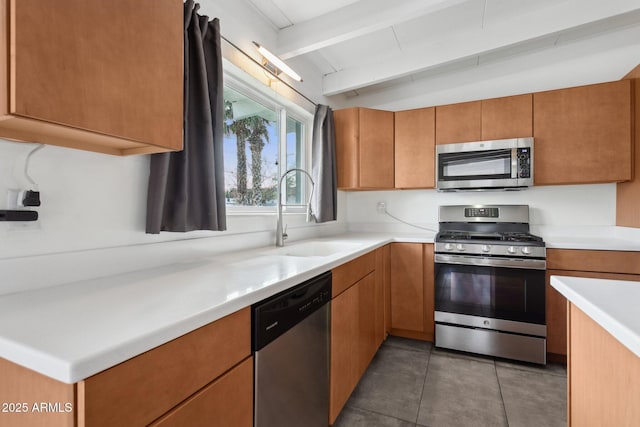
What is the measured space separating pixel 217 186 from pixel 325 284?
2.43 ft

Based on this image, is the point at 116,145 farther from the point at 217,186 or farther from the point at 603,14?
the point at 603,14

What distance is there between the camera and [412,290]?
2553mm

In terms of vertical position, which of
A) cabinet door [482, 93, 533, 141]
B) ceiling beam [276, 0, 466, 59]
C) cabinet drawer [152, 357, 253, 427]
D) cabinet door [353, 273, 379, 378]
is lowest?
cabinet door [353, 273, 379, 378]

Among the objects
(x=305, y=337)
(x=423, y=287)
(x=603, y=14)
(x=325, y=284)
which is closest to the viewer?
(x=305, y=337)

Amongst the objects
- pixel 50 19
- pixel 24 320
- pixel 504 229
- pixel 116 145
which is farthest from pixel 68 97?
pixel 504 229

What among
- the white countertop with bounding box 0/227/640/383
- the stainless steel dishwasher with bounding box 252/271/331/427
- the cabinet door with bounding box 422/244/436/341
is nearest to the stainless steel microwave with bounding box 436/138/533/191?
the cabinet door with bounding box 422/244/436/341

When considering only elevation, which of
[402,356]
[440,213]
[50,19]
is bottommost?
[402,356]

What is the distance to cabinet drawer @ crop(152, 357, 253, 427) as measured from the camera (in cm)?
67

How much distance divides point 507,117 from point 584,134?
0.55 metres

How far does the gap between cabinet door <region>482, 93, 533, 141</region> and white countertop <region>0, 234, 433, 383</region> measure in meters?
2.15

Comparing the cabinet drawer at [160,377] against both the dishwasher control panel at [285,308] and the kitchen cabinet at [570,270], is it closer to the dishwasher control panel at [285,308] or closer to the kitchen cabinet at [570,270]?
the dishwasher control panel at [285,308]

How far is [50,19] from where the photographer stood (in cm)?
70

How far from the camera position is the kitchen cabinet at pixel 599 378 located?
0.65m

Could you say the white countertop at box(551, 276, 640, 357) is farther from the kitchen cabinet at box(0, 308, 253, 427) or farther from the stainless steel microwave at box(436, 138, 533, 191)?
the stainless steel microwave at box(436, 138, 533, 191)
